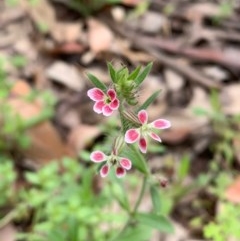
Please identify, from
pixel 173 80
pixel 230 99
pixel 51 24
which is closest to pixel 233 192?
pixel 230 99

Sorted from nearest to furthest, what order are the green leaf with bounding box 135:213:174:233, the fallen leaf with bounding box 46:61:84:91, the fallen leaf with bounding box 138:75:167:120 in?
the green leaf with bounding box 135:213:174:233
the fallen leaf with bounding box 138:75:167:120
the fallen leaf with bounding box 46:61:84:91

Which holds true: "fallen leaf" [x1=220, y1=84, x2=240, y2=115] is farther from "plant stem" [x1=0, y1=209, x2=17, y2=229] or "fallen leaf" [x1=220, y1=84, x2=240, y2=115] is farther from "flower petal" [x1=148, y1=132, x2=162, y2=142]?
"flower petal" [x1=148, y1=132, x2=162, y2=142]

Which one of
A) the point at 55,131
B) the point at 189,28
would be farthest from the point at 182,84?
the point at 55,131

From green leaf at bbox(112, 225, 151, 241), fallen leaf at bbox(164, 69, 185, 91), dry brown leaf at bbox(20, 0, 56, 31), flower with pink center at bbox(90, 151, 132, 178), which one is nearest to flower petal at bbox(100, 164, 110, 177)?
flower with pink center at bbox(90, 151, 132, 178)

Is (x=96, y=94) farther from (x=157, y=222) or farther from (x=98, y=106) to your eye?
(x=157, y=222)

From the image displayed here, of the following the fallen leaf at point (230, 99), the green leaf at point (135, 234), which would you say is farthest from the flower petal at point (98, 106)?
the fallen leaf at point (230, 99)

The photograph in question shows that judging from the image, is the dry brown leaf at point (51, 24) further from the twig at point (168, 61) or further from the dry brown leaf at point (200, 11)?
the dry brown leaf at point (200, 11)
